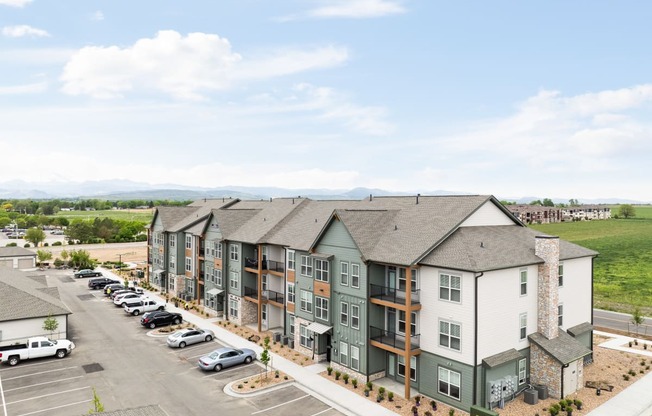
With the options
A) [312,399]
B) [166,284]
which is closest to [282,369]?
[312,399]

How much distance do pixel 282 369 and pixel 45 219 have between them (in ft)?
598

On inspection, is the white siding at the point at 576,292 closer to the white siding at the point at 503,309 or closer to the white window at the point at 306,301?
the white siding at the point at 503,309

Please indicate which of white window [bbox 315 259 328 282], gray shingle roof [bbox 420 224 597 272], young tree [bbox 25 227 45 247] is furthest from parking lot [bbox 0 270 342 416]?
young tree [bbox 25 227 45 247]

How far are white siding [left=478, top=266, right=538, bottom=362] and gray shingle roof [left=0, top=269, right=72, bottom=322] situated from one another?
114 ft

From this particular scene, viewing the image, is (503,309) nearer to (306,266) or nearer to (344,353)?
(344,353)

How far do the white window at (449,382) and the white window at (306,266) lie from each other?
44.7ft

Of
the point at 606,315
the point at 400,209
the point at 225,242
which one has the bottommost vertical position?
the point at 606,315

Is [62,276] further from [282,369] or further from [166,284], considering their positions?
[282,369]

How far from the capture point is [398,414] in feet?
86.3

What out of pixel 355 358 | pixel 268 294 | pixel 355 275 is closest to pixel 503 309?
pixel 355 275

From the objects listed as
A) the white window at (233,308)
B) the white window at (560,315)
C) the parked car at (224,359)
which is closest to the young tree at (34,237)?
the white window at (233,308)

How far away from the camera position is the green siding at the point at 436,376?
2648 centimetres

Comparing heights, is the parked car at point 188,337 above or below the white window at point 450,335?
below

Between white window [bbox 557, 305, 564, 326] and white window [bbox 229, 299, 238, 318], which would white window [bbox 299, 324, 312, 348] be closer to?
white window [bbox 229, 299, 238, 318]
